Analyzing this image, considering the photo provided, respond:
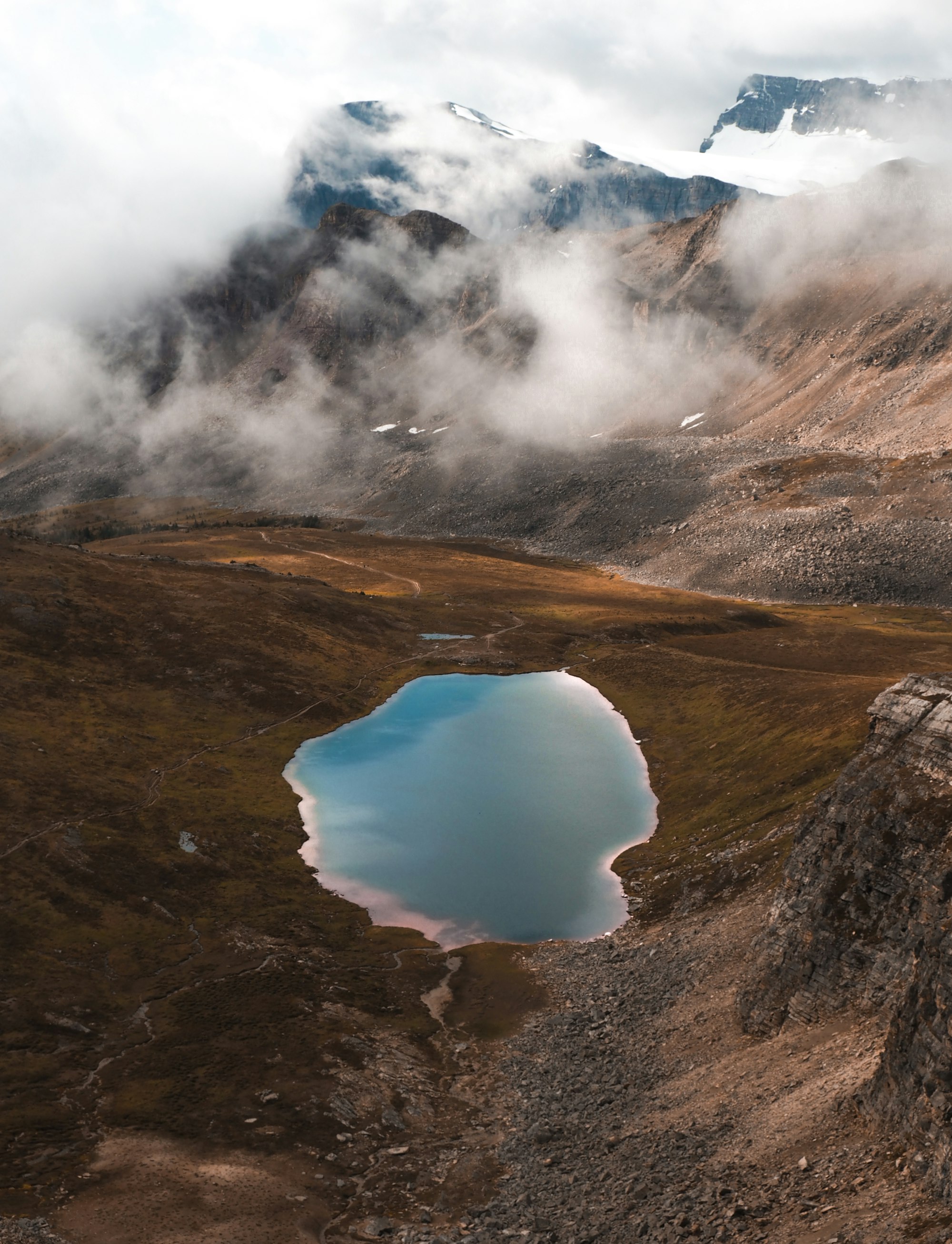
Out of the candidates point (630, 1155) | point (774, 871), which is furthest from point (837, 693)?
point (630, 1155)

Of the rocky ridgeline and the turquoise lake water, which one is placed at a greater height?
the rocky ridgeline

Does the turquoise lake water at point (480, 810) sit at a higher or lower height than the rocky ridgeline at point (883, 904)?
lower

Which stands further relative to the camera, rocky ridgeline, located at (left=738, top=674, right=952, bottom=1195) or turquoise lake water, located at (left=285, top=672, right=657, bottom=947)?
turquoise lake water, located at (left=285, top=672, right=657, bottom=947)

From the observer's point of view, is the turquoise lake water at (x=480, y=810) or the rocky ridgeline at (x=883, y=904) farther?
the turquoise lake water at (x=480, y=810)

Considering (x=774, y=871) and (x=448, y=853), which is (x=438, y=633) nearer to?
(x=448, y=853)
